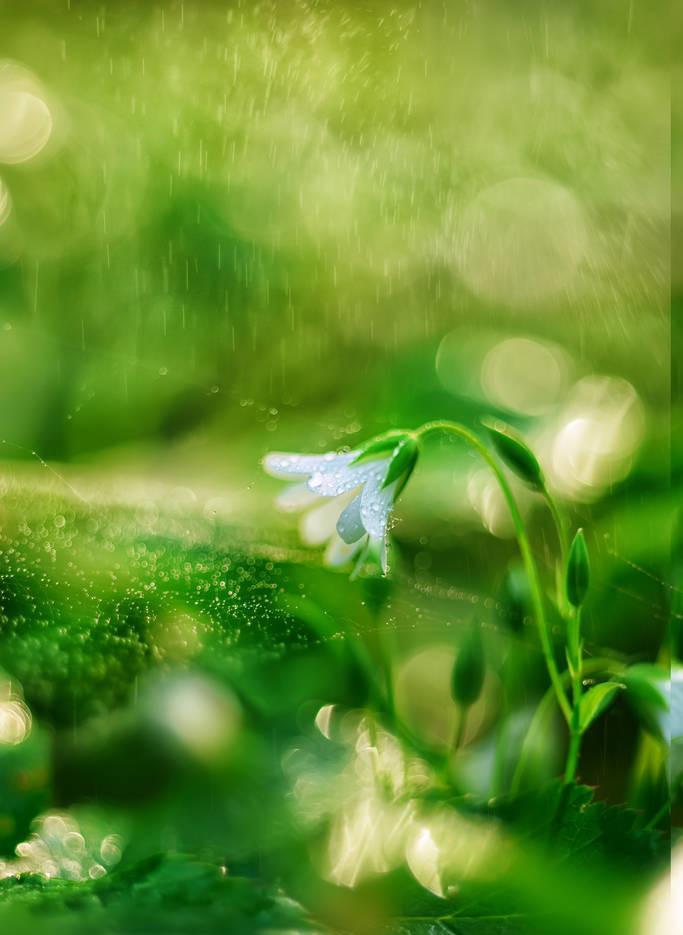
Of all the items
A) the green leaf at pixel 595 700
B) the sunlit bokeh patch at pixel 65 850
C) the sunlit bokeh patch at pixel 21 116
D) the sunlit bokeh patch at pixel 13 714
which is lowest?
the sunlit bokeh patch at pixel 65 850

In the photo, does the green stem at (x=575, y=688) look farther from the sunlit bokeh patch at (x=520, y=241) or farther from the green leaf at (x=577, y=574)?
the sunlit bokeh patch at (x=520, y=241)

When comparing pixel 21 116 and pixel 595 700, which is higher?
pixel 21 116

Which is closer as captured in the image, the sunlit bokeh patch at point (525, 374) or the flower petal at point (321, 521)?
the flower petal at point (321, 521)

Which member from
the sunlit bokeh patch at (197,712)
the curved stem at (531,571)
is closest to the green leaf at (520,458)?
the curved stem at (531,571)

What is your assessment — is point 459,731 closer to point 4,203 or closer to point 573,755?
point 573,755

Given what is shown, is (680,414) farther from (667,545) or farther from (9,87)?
(9,87)

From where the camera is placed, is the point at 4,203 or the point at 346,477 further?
the point at 4,203

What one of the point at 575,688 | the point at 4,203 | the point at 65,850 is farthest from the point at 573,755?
the point at 4,203
